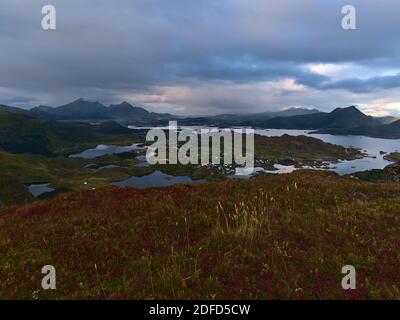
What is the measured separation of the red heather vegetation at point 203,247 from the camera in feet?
34.4

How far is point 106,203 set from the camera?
66.5 feet

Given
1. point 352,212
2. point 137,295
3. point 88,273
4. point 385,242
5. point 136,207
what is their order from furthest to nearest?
point 136,207, point 352,212, point 385,242, point 88,273, point 137,295

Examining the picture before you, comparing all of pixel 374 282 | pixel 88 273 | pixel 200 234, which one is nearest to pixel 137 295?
pixel 88 273

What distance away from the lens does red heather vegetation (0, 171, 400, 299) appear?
34.4 ft

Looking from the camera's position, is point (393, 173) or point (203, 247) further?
point (393, 173)

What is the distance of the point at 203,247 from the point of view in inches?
521

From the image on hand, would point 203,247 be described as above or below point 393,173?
below

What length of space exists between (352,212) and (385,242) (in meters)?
3.30

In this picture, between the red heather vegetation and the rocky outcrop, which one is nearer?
the red heather vegetation

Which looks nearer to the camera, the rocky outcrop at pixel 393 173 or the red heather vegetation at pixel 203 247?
the red heather vegetation at pixel 203 247
